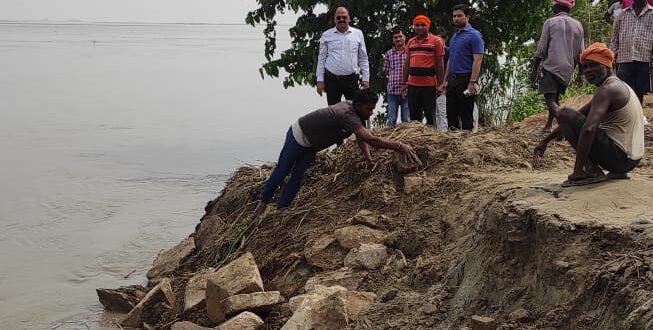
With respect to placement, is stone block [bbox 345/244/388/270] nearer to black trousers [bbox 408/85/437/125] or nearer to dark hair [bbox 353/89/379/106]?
dark hair [bbox 353/89/379/106]

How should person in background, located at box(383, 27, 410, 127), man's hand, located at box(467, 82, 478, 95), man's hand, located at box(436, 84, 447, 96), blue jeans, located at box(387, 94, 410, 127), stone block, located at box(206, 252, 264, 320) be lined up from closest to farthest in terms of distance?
stone block, located at box(206, 252, 264, 320)
man's hand, located at box(467, 82, 478, 95)
man's hand, located at box(436, 84, 447, 96)
person in background, located at box(383, 27, 410, 127)
blue jeans, located at box(387, 94, 410, 127)

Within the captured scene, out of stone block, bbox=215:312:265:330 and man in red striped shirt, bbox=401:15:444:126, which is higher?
man in red striped shirt, bbox=401:15:444:126

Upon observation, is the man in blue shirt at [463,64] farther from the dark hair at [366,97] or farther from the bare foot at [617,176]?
the bare foot at [617,176]

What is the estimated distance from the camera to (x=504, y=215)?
4285mm

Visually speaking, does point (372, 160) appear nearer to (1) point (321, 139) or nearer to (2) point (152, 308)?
(1) point (321, 139)

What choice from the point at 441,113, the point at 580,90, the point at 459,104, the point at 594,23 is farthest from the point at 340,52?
the point at 594,23

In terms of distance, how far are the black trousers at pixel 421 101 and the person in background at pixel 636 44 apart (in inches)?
79.6

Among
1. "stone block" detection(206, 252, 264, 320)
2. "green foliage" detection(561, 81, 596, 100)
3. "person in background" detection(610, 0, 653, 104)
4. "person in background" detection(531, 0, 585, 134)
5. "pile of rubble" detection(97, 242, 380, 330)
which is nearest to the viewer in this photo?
"pile of rubble" detection(97, 242, 380, 330)

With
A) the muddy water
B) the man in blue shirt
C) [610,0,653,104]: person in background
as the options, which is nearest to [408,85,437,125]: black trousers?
the man in blue shirt

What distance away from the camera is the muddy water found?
29.6 ft

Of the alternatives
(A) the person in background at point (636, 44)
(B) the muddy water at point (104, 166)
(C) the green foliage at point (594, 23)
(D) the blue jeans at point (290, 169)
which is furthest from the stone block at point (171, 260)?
(C) the green foliage at point (594, 23)

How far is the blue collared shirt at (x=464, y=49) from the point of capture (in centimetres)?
757

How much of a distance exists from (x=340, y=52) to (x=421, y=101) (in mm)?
1030

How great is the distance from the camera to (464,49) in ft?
25.1
